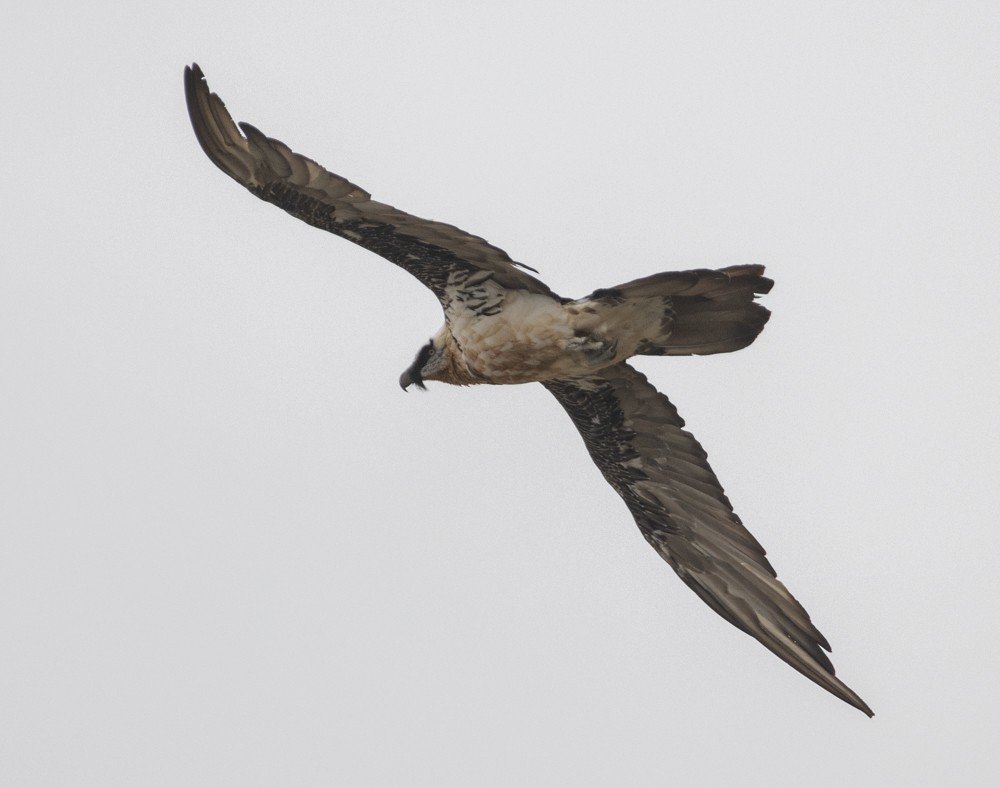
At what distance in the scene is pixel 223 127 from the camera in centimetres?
1050

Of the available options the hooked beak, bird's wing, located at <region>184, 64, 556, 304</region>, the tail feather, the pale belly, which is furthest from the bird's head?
the tail feather

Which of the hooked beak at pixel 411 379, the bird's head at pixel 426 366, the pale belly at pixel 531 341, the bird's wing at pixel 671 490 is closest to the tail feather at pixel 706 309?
the pale belly at pixel 531 341

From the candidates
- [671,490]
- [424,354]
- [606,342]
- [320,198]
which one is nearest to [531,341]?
[606,342]

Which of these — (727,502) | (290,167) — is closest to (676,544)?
(727,502)

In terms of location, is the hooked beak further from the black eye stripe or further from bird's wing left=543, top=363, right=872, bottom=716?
bird's wing left=543, top=363, right=872, bottom=716

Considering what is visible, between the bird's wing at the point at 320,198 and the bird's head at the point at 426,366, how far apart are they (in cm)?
97

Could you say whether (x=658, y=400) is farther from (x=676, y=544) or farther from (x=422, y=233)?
(x=422, y=233)

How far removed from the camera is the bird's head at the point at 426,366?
1223 centimetres

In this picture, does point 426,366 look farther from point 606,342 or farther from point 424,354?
point 606,342

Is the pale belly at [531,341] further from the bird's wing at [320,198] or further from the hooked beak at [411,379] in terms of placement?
the hooked beak at [411,379]

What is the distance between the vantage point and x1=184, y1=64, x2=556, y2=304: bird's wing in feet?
34.1

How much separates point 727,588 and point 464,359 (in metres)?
2.72

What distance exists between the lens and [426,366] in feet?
40.5

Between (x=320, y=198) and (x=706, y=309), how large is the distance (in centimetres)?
277
